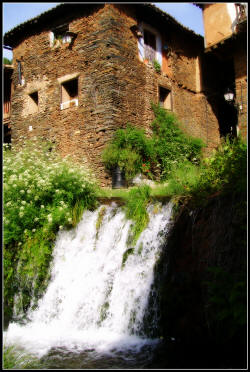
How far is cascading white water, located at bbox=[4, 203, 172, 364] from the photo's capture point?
487cm

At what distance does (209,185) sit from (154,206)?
1089 mm

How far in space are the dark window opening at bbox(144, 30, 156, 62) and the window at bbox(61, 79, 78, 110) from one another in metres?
2.91

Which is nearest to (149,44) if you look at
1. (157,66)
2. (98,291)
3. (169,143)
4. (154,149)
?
(157,66)

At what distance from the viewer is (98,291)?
557 cm

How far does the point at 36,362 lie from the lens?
13.5ft

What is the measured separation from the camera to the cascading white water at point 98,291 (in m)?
4.87

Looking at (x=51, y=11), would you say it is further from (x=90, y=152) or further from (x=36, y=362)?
(x=36, y=362)

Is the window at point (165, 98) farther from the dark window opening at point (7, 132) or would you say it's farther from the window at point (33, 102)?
the dark window opening at point (7, 132)

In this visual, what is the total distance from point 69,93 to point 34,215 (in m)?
7.03

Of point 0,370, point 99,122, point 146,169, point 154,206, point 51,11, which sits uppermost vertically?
point 51,11

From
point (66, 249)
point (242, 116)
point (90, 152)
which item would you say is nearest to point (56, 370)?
point (66, 249)

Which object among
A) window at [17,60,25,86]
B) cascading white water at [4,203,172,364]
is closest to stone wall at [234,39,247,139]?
cascading white water at [4,203,172,364]

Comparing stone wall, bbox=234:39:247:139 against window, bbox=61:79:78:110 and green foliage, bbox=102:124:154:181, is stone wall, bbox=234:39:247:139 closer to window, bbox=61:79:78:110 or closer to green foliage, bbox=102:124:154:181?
green foliage, bbox=102:124:154:181

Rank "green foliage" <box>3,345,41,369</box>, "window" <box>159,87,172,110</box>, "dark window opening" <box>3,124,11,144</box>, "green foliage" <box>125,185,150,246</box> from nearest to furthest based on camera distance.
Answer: "green foliage" <box>3,345,41,369</box>, "green foliage" <box>125,185,150,246</box>, "window" <box>159,87,172,110</box>, "dark window opening" <box>3,124,11,144</box>
